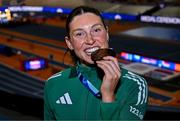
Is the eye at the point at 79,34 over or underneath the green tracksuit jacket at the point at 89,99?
over

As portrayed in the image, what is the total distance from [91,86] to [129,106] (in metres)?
0.19

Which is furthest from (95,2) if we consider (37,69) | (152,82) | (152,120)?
(152,120)

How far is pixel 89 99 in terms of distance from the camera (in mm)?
1508

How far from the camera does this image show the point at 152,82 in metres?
6.68

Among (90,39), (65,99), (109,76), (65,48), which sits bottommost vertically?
(65,48)

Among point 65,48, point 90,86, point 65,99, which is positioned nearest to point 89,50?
point 90,86

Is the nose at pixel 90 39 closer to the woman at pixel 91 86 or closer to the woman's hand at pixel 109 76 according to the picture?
the woman at pixel 91 86

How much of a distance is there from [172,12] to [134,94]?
1478 cm

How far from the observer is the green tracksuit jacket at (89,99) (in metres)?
1.41

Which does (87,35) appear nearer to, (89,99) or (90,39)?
(90,39)

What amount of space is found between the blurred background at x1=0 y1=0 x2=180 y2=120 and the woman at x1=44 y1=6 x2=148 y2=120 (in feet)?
2.98

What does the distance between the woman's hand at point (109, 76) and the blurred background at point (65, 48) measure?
115cm

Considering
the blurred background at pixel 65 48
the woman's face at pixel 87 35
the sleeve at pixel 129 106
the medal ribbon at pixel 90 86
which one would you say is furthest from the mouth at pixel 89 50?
the blurred background at pixel 65 48

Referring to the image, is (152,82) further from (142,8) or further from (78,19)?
(142,8)
